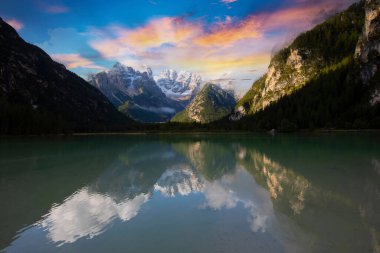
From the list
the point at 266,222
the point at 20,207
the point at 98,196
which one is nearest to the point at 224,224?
the point at 266,222

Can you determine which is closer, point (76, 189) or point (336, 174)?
point (76, 189)

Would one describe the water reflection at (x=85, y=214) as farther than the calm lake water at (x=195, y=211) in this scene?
Yes

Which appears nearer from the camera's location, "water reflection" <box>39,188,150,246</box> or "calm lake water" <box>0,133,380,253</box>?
"calm lake water" <box>0,133,380,253</box>

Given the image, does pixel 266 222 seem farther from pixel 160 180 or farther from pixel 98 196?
pixel 160 180

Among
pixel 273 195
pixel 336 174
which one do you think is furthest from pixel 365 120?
pixel 273 195

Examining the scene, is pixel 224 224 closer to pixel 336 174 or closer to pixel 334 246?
pixel 334 246

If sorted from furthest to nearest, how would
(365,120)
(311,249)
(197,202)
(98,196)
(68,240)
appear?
(365,120) → (98,196) → (197,202) → (68,240) → (311,249)

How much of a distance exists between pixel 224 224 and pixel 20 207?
13.8 m

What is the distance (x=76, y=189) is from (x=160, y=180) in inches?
326

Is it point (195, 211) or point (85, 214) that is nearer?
point (85, 214)

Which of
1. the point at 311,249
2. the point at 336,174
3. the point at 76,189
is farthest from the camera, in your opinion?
the point at 336,174

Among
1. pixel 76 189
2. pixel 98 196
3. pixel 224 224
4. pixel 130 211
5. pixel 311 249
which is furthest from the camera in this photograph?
pixel 76 189

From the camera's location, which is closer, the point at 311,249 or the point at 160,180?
the point at 311,249

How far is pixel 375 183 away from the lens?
85.1 feet
